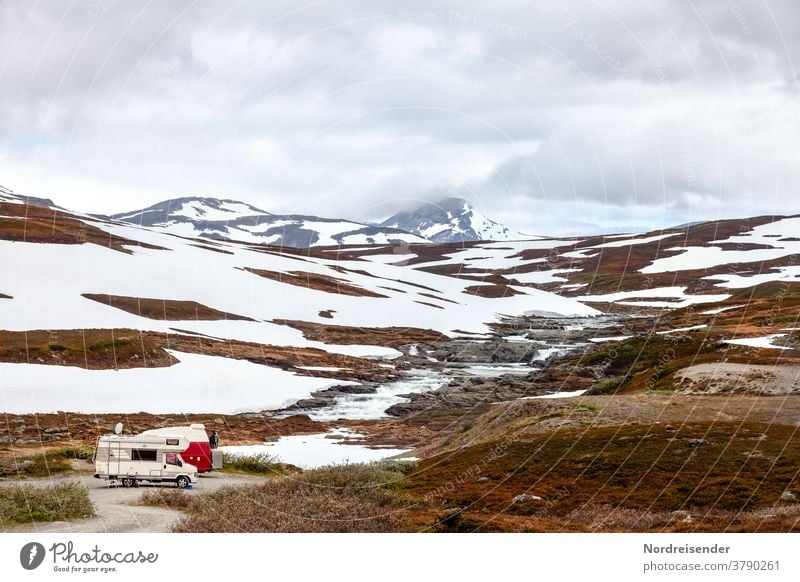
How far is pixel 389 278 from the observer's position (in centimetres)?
14475

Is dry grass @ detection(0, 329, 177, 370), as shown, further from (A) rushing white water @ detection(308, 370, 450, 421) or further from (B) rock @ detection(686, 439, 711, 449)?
(B) rock @ detection(686, 439, 711, 449)

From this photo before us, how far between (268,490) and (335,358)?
53.3 m

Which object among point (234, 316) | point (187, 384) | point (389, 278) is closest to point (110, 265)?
point (234, 316)

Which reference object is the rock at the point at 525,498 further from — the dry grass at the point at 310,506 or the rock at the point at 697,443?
the rock at the point at 697,443

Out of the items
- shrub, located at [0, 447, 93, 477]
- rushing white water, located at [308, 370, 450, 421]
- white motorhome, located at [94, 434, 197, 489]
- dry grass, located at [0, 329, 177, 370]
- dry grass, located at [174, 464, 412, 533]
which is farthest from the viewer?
dry grass, located at [0, 329, 177, 370]

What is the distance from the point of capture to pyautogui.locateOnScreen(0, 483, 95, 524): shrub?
16719 millimetres

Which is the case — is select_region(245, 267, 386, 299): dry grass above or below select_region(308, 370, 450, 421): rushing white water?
above

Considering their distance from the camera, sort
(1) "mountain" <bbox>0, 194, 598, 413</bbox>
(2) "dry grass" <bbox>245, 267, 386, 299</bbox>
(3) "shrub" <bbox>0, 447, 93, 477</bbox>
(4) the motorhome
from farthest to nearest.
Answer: (2) "dry grass" <bbox>245, 267, 386, 299</bbox>, (1) "mountain" <bbox>0, 194, 598, 413</bbox>, (3) "shrub" <bbox>0, 447, 93, 477</bbox>, (4) the motorhome

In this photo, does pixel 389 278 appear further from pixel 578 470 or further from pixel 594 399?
pixel 578 470

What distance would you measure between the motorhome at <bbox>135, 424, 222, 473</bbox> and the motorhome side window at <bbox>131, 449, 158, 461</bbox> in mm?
901

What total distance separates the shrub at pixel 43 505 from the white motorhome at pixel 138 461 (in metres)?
3.50

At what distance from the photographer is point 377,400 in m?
54.4

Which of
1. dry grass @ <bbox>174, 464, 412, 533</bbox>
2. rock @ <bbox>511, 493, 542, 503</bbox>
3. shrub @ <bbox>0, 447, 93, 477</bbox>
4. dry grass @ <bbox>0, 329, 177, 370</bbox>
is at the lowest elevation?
shrub @ <bbox>0, 447, 93, 477</bbox>

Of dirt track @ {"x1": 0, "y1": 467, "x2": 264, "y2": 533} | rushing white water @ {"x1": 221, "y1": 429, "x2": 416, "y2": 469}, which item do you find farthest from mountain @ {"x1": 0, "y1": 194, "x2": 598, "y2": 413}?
dirt track @ {"x1": 0, "y1": 467, "x2": 264, "y2": 533}
